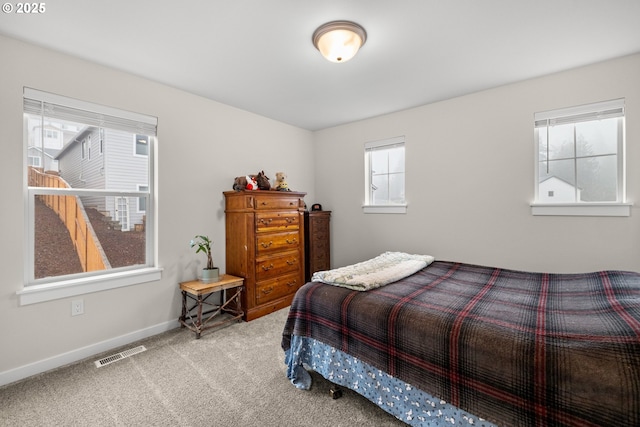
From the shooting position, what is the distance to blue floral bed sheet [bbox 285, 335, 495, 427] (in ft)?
4.50

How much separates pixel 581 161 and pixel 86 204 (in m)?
4.62

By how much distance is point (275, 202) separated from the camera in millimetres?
3400

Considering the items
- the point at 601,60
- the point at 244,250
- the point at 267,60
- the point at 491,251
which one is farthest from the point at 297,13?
the point at 491,251

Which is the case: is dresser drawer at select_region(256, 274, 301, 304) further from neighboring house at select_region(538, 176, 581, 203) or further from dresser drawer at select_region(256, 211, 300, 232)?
neighboring house at select_region(538, 176, 581, 203)

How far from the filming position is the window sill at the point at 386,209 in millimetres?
3707

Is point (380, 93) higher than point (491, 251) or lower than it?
higher

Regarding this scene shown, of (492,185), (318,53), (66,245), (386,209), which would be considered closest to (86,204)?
(66,245)

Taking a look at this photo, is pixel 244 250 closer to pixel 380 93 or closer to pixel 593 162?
pixel 380 93

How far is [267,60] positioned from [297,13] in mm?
667

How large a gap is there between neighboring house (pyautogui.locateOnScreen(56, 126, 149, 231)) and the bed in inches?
78.4

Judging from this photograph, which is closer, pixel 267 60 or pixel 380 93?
pixel 267 60

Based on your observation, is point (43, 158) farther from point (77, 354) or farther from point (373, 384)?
point (373, 384)

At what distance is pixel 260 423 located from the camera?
5.37 feet

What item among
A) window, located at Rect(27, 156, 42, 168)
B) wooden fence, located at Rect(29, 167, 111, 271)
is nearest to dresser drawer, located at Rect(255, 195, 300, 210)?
wooden fence, located at Rect(29, 167, 111, 271)
